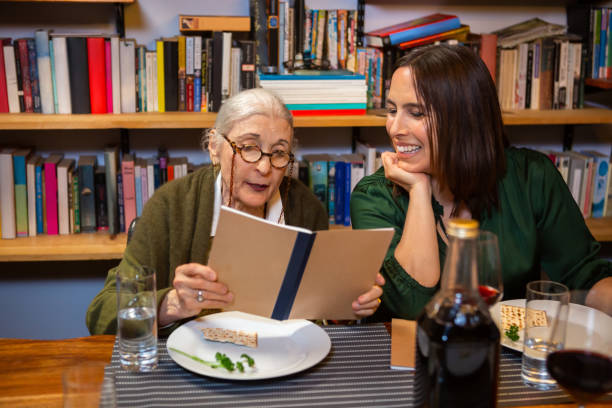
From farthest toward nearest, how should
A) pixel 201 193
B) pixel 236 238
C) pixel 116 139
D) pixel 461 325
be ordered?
pixel 116 139 → pixel 201 193 → pixel 236 238 → pixel 461 325

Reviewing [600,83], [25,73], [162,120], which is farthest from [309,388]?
[600,83]

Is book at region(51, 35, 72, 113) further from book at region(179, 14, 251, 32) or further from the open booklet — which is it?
the open booklet

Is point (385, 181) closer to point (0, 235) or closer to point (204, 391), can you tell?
point (204, 391)

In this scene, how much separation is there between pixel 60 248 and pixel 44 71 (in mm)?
620

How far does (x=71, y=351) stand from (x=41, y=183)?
1.33 metres

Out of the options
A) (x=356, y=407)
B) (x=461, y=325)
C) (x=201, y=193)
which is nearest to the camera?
(x=461, y=325)

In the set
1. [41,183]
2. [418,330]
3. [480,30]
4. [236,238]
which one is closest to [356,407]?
[418,330]

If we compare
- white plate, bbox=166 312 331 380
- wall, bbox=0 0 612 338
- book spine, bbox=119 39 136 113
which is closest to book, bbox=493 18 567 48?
wall, bbox=0 0 612 338

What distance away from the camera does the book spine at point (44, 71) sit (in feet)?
7.30

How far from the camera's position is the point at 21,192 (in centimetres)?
235

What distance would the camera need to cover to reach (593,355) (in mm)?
845

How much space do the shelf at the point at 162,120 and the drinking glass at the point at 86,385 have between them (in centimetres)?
147

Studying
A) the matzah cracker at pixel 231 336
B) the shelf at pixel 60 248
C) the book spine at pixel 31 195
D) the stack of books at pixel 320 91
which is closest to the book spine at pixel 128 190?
the shelf at pixel 60 248

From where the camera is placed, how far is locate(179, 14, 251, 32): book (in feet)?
7.52
